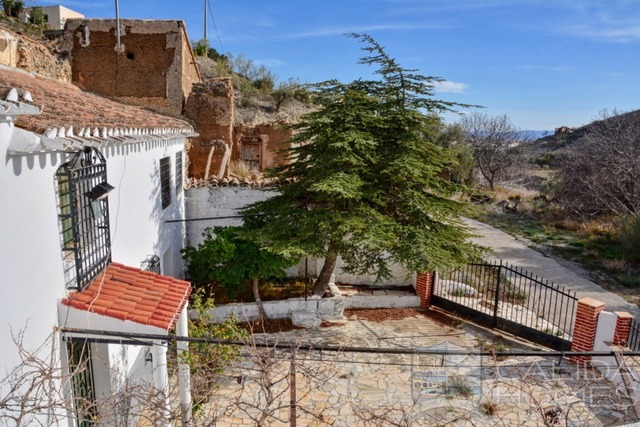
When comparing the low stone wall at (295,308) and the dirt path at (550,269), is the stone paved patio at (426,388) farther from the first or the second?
the dirt path at (550,269)

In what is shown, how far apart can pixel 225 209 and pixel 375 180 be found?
187 inches

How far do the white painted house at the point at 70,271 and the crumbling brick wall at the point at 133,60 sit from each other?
7205 millimetres

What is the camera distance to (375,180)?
9984 mm

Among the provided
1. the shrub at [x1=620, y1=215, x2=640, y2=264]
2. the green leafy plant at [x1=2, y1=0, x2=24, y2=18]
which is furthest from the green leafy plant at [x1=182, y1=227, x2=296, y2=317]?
the green leafy plant at [x1=2, y1=0, x2=24, y2=18]

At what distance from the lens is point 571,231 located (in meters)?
22.7

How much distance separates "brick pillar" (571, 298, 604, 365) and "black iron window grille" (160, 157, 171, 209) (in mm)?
9004

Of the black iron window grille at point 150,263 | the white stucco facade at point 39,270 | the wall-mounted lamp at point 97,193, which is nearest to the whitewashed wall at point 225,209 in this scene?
the black iron window grille at point 150,263

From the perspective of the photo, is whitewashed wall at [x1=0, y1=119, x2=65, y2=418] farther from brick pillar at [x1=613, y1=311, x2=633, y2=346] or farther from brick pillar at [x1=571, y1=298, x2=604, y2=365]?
brick pillar at [x1=613, y1=311, x2=633, y2=346]

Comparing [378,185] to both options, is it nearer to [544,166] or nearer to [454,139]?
[454,139]

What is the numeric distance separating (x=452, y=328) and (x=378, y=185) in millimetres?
3801

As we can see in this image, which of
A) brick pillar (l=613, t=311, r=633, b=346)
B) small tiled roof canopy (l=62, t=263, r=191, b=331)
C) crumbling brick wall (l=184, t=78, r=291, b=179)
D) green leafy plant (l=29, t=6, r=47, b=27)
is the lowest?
brick pillar (l=613, t=311, r=633, b=346)

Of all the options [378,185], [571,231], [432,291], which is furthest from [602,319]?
[571,231]

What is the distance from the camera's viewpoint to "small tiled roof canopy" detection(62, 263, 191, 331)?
15.3 ft

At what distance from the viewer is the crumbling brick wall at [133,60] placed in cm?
1348
